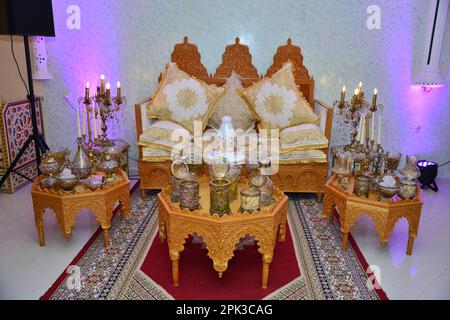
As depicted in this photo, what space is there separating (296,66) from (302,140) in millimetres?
1233

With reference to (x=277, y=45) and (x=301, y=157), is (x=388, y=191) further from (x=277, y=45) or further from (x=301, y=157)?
(x=277, y=45)

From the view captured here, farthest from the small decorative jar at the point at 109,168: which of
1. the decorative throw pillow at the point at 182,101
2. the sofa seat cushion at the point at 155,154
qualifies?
the decorative throw pillow at the point at 182,101

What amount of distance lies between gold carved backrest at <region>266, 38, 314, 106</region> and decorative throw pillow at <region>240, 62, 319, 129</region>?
36cm

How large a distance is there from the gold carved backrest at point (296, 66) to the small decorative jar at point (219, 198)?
2491mm

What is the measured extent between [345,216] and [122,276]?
162 cm

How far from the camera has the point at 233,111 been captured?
14.1ft

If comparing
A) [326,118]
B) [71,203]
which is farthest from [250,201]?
[326,118]

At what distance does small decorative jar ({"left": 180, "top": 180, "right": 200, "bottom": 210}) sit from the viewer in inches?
95.2

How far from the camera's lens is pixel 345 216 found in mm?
2768

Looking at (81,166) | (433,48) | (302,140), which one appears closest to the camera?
(81,166)

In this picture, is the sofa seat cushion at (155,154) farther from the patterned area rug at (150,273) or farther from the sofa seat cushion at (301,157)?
the sofa seat cushion at (301,157)

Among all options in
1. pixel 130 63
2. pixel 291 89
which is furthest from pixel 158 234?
pixel 130 63
